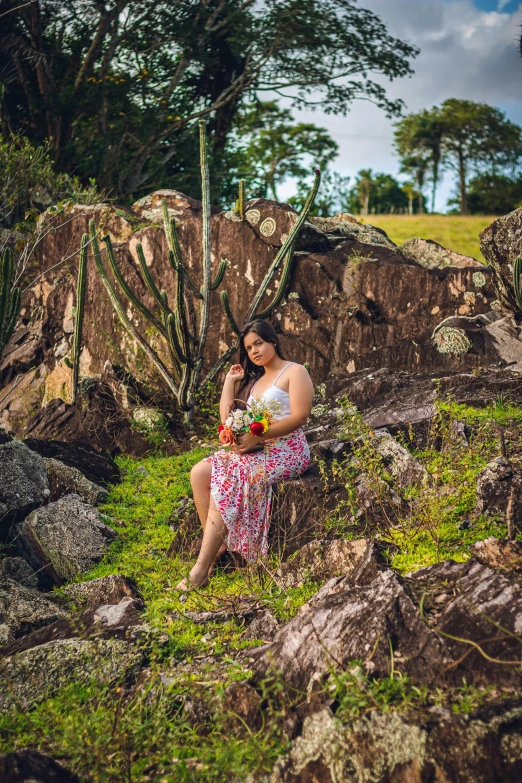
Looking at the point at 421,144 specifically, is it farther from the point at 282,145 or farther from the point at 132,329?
the point at 132,329

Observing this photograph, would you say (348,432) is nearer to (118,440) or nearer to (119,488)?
(119,488)

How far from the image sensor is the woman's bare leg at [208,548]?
4.81 m

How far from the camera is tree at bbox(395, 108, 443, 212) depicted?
43812 millimetres

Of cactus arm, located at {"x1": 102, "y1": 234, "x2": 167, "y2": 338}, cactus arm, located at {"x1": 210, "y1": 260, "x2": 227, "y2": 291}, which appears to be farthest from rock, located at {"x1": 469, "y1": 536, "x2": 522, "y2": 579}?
cactus arm, located at {"x1": 210, "y1": 260, "x2": 227, "y2": 291}

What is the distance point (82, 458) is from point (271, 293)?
10.00 feet

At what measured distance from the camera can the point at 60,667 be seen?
378 cm

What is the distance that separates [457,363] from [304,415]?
310 centimetres

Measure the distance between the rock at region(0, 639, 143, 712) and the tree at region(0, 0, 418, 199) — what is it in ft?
39.4

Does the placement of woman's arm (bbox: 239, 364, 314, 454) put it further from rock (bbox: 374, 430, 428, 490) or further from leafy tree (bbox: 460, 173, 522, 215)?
leafy tree (bbox: 460, 173, 522, 215)

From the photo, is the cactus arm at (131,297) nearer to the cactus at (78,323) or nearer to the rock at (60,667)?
the cactus at (78,323)

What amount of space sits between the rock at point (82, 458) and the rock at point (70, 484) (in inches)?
9.2

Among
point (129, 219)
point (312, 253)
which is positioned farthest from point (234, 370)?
point (129, 219)

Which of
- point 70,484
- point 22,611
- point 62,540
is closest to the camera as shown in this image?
point 22,611

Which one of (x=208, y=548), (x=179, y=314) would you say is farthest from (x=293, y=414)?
(x=179, y=314)
